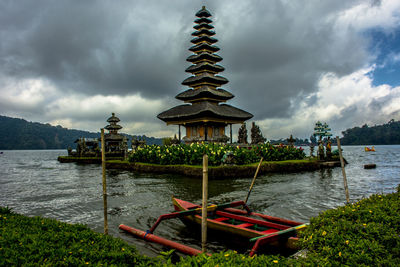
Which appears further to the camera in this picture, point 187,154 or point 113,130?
point 113,130

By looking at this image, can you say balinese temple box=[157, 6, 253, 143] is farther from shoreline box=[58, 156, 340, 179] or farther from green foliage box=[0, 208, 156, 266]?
green foliage box=[0, 208, 156, 266]

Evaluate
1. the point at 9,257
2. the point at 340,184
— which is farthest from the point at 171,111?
the point at 9,257

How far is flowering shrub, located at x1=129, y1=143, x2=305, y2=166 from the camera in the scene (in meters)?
19.7

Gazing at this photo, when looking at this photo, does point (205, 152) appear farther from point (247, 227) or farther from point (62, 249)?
point (62, 249)

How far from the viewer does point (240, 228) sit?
19.3 feet

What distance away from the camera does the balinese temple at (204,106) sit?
98.2ft

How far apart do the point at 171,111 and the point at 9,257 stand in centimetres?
3005

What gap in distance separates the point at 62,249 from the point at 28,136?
182361 mm

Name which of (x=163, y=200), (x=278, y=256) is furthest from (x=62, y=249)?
(x=163, y=200)

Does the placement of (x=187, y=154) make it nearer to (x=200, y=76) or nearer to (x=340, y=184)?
(x=340, y=184)

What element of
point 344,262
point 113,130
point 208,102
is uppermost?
point 208,102

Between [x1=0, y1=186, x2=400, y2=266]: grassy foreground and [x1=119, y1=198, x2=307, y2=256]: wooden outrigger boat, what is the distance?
93cm

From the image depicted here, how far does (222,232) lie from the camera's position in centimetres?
628

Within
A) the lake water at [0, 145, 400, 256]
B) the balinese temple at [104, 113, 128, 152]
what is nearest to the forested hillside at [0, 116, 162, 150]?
the balinese temple at [104, 113, 128, 152]
